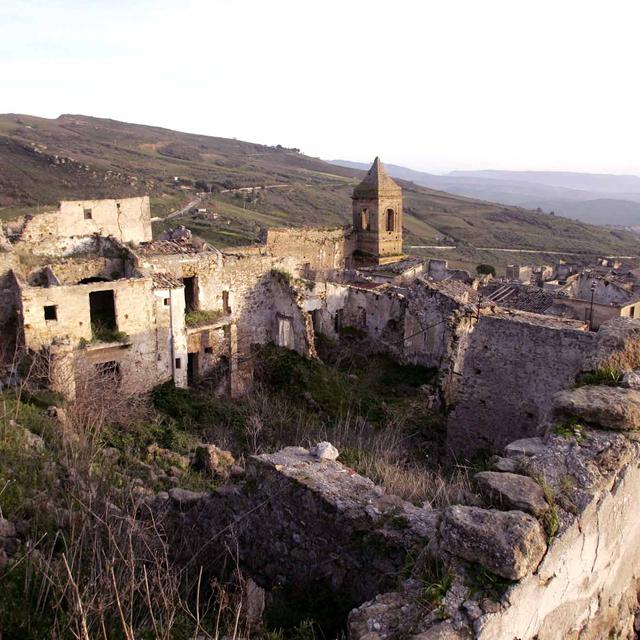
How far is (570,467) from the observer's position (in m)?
4.70

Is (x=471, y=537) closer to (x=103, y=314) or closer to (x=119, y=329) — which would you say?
(x=119, y=329)

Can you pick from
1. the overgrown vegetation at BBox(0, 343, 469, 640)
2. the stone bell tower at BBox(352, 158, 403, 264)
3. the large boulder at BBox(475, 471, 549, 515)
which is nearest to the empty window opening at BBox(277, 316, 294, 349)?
the overgrown vegetation at BBox(0, 343, 469, 640)

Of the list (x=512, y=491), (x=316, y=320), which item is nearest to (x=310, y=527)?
(x=512, y=491)

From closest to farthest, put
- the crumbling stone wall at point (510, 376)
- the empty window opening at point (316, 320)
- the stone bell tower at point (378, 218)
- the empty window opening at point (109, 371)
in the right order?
the crumbling stone wall at point (510, 376), the empty window opening at point (109, 371), the empty window opening at point (316, 320), the stone bell tower at point (378, 218)

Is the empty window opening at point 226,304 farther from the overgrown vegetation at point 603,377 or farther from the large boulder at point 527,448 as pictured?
the large boulder at point 527,448

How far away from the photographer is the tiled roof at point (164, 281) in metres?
15.9

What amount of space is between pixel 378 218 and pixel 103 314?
24841 mm

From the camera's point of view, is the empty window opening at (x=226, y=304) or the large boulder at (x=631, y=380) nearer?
the large boulder at (x=631, y=380)

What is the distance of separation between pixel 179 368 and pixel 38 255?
5278mm

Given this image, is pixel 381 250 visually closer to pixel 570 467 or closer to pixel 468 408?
pixel 468 408

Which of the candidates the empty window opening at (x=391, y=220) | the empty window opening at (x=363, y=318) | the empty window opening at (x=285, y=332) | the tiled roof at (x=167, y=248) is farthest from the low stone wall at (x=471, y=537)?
the empty window opening at (x=391, y=220)

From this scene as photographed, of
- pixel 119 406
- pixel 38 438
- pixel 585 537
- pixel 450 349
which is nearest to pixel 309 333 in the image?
pixel 450 349

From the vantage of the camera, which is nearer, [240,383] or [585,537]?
[585,537]

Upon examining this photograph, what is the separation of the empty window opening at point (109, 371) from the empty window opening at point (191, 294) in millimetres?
3252
